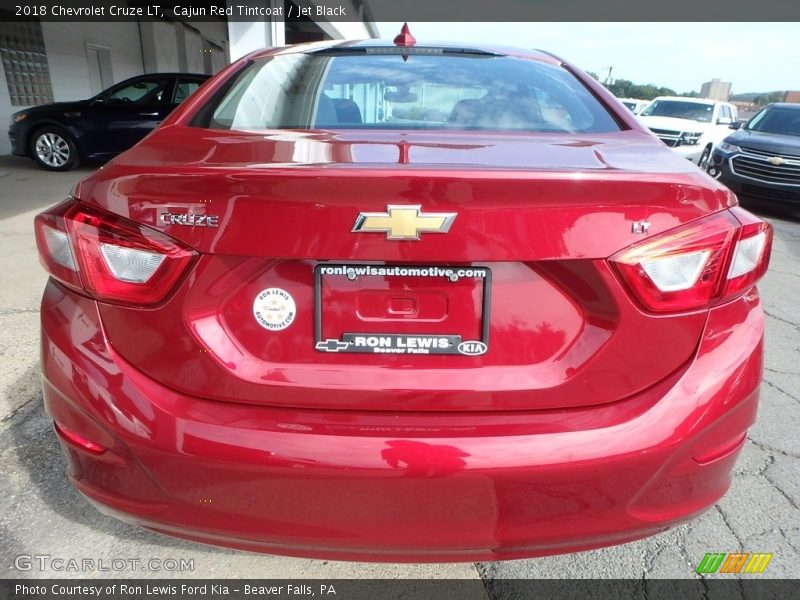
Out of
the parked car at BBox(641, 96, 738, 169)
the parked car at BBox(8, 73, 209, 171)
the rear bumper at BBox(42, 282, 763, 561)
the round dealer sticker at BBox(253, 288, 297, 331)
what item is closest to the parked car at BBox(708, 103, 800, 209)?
the parked car at BBox(641, 96, 738, 169)

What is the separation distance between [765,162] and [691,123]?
13.1 feet

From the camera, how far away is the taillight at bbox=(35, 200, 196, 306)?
1.23 m

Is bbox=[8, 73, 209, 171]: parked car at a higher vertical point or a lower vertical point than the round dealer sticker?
lower

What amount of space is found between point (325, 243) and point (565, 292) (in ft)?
1.72

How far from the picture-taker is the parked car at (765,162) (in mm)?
7773

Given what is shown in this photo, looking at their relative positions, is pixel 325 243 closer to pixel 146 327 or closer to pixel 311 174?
pixel 311 174

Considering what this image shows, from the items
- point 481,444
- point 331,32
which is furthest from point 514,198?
point 331,32

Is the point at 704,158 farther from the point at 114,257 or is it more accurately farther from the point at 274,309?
the point at 114,257

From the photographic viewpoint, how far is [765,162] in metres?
7.96

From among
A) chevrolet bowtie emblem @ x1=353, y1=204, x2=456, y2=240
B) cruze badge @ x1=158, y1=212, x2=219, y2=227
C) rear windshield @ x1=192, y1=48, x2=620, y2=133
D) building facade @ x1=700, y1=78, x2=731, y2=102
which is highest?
rear windshield @ x1=192, y1=48, x2=620, y2=133

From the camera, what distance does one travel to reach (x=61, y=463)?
88.9 inches

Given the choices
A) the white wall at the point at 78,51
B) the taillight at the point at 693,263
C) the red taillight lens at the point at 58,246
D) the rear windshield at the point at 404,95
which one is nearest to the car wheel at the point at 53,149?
the white wall at the point at 78,51

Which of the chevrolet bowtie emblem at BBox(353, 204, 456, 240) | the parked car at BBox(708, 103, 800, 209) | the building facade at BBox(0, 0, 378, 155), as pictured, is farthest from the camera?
the building facade at BBox(0, 0, 378, 155)

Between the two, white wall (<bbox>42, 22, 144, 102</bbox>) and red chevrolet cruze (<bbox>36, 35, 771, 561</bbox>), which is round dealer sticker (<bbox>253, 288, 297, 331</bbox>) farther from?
white wall (<bbox>42, 22, 144, 102</bbox>)
